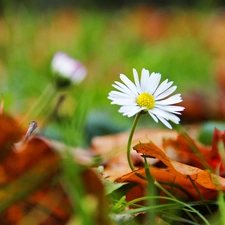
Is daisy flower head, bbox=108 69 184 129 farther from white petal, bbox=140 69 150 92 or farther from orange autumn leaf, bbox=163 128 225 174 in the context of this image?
orange autumn leaf, bbox=163 128 225 174

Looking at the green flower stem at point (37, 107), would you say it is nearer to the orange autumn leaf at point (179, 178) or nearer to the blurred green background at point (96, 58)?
the blurred green background at point (96, 58)

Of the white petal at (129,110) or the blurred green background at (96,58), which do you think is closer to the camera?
the white petal at (129,110)

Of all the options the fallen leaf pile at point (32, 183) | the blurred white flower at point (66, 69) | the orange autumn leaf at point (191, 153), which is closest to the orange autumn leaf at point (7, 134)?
the fallen leaf pile at point (32, 183)

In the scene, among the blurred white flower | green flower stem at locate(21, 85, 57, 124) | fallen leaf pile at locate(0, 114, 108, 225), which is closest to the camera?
fallen leaf pile at locate(0, 114, 108, 225)

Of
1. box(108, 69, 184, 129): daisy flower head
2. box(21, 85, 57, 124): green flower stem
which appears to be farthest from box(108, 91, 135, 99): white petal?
box(21, 85, 57, 124): green flower stem

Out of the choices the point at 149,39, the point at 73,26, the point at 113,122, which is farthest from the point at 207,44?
the point at 113,122

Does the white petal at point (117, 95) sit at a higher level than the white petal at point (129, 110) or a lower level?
higher
